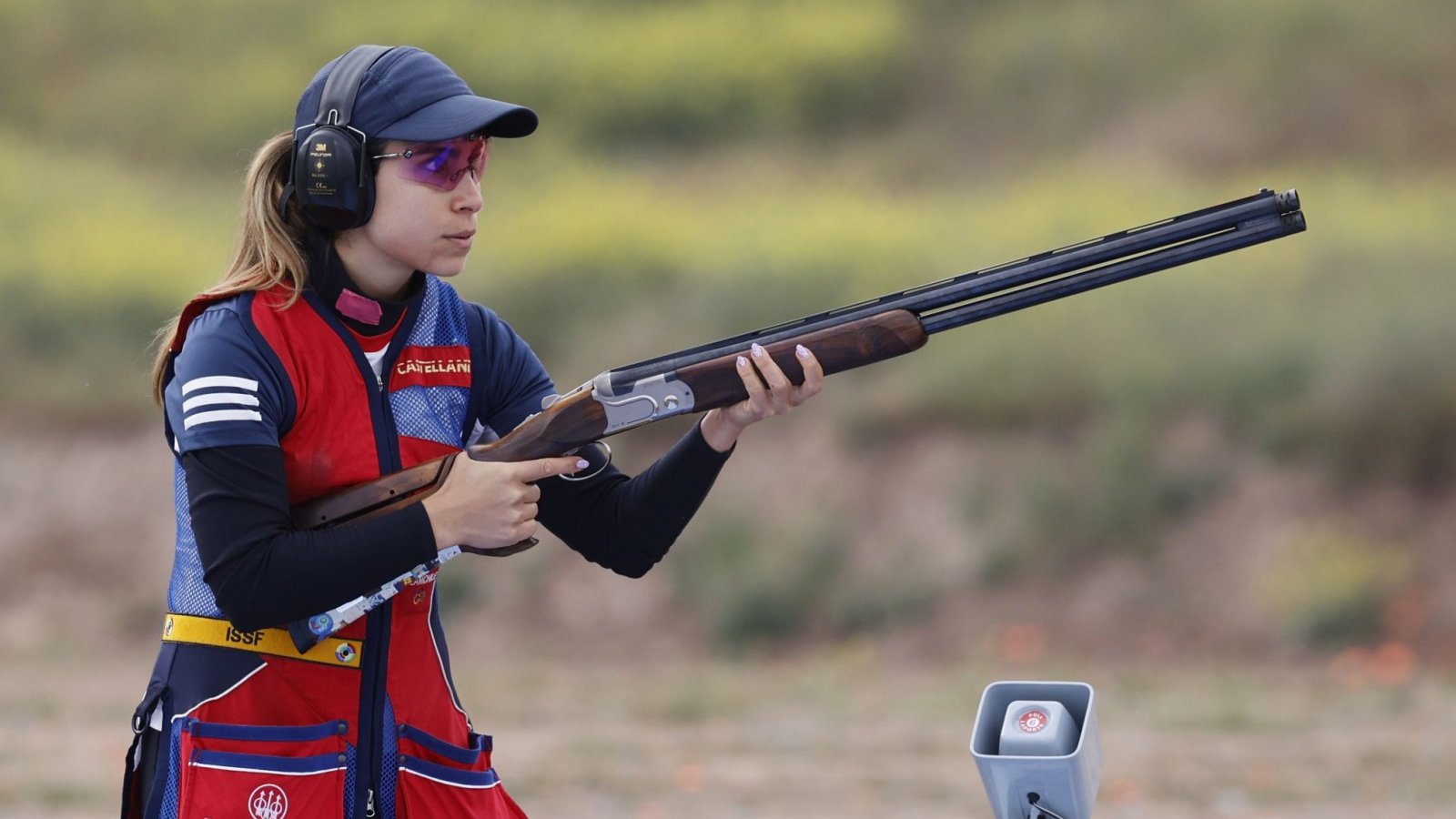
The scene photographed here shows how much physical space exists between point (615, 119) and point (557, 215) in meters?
1.31

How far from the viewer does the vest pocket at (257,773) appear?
2893mm

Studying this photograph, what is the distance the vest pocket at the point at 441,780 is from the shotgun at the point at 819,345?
268 mm

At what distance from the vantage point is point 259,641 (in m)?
2.97

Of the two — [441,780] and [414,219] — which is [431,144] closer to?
[414,219]

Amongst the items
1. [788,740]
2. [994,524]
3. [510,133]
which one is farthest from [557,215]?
[510,133]

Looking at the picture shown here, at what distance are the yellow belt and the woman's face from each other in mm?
606

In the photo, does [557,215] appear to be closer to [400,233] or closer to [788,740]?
[788,740]

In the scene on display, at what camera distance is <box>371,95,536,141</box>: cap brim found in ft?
9.89

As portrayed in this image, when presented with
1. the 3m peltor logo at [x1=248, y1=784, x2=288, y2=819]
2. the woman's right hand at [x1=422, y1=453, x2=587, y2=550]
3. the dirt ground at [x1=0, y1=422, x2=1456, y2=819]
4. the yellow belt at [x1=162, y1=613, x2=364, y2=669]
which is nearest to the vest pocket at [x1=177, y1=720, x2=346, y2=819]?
the 3m peltor logo at [x1=248, y1=784, x2=288, y2=819]

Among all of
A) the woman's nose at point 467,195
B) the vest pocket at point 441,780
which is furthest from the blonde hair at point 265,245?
the vest pocket at point 441,780

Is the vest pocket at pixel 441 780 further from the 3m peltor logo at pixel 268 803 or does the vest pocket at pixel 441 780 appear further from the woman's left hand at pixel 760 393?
the woman's left hand at pixel 760 393

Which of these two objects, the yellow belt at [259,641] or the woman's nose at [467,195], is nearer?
the yellow belt at [259,641]

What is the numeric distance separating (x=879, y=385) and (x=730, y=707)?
10.7ft

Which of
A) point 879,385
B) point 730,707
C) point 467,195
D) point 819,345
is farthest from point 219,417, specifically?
point 879,385
